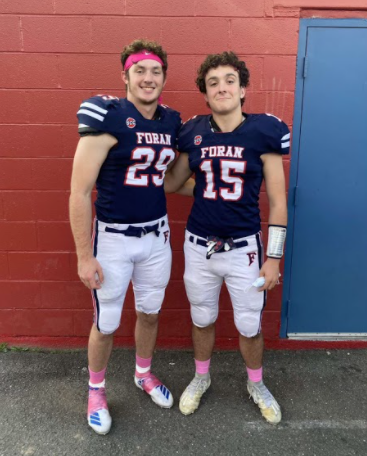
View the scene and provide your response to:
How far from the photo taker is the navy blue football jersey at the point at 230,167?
2230mm

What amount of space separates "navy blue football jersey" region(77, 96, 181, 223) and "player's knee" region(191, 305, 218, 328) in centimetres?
62

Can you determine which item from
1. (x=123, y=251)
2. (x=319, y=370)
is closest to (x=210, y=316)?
(x=123, y=251)

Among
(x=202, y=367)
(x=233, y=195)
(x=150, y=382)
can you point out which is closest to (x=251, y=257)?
(x=233, y=195)

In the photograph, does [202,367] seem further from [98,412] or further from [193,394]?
[98,412]

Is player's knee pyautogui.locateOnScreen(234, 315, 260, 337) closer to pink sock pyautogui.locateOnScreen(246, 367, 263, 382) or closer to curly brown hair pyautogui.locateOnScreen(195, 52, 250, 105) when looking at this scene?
pink sock pyautogui.locateOnScreen(246, 367, 263, 382)

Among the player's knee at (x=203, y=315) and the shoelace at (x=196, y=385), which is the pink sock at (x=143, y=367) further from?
the player's knee at (x=203, y=315)

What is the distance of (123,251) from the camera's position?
230 centimetres

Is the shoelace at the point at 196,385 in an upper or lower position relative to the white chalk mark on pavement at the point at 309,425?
upper

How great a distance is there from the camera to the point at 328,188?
2.92 meters

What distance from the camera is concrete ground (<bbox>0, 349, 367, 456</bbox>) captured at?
2277mm

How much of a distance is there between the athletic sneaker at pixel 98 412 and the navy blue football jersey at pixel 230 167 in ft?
3.72

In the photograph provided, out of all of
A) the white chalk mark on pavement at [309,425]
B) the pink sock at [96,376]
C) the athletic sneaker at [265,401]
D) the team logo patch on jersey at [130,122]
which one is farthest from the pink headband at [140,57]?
the white chalk mark on pavement at [309,425]

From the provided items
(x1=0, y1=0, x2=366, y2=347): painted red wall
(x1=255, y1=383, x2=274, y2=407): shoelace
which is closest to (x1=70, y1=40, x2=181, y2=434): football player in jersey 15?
(x1=0, y1=0, x2=366, y2=347): painted red wall

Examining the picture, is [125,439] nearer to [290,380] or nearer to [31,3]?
[290,380]
